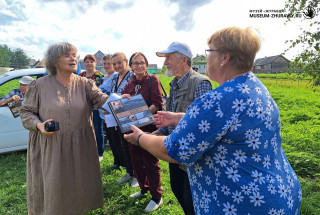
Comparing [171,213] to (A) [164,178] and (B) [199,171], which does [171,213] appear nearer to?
(A) [164,178]

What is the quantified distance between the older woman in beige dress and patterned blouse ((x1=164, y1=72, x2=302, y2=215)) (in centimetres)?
163

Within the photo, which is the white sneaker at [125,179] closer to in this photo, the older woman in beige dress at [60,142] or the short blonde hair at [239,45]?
the older woman in beige dress at [60,142]

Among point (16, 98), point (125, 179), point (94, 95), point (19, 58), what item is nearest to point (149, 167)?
point (125, 179)

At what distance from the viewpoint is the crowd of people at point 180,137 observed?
1172 millimetres

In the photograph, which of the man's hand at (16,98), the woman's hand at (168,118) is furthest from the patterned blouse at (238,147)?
the man's hand at (16,98)

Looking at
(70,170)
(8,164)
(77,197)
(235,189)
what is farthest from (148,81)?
(8,164)

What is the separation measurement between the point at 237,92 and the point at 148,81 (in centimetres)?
212

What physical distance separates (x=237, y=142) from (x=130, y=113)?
50.8 inches

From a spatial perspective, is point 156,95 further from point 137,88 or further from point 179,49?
point 179,49

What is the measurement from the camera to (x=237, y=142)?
3.83 ft

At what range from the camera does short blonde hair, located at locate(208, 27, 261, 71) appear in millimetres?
1222

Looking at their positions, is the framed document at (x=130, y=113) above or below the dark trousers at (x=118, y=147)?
above

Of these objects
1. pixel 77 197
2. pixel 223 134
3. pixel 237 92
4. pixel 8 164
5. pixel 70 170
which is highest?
pixel 237 92

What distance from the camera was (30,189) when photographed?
8.41ft
